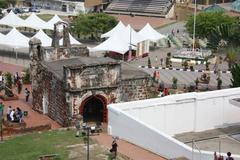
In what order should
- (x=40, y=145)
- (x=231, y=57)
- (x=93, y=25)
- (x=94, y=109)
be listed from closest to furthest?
(x=40, y=145), (x=94, y=109), (x=231, y=57), (x=93, y=25)

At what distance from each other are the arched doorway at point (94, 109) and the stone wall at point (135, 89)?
4.27 feet

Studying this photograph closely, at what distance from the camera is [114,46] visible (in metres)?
50.7

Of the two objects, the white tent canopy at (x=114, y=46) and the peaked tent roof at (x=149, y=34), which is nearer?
the white tent canopy at (x=114, y=46)

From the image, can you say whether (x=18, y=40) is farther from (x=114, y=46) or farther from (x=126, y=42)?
(x=126, y=42)

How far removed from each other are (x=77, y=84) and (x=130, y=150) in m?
6.83

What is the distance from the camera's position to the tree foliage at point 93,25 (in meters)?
60.1

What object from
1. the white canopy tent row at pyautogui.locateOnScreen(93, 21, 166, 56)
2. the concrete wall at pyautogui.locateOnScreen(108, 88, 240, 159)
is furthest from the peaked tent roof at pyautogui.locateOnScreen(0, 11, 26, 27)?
the concrete wall at pyautogui.locateOnScreen(108, 88, 240, 159)

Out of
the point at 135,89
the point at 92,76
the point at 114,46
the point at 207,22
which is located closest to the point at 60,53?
the point at 92,76

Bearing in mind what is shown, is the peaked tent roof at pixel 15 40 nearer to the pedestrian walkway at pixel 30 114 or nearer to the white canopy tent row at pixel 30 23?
the white canopy tent row at pixel 30 23

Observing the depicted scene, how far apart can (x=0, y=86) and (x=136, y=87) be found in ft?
38.8

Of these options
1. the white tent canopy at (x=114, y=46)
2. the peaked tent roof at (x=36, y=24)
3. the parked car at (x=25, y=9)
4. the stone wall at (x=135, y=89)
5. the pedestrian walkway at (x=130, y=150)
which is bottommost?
the pedestrian walkway at (x=130, y=150)

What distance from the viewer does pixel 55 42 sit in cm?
3753

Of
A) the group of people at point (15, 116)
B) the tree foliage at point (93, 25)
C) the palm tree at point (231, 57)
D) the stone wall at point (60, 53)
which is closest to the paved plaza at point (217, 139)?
the group of people at point (15, 116)

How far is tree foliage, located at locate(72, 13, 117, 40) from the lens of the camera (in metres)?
60.1
